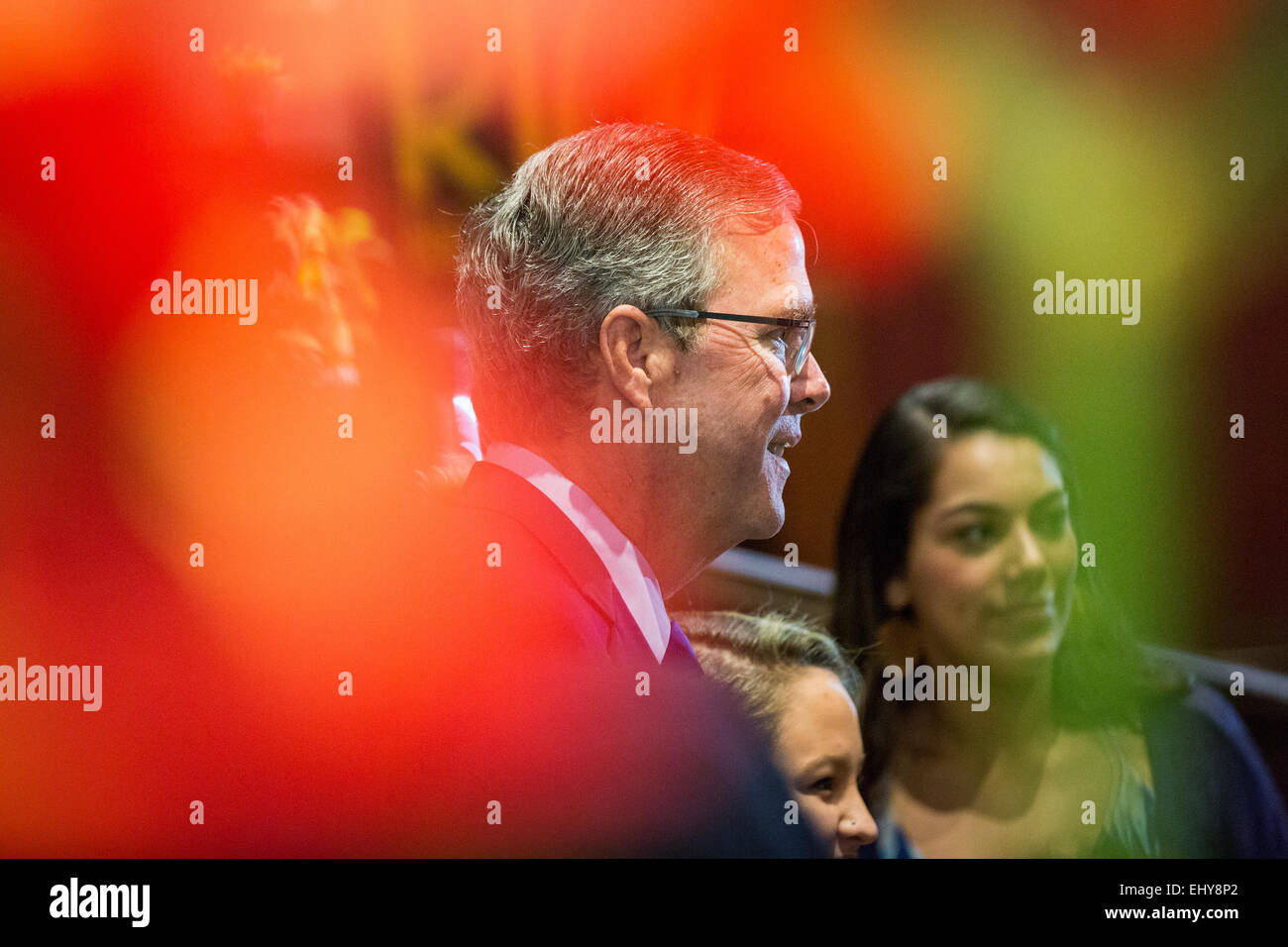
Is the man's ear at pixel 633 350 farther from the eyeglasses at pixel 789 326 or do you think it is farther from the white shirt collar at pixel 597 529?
the white shirt collar at pixel 597 529

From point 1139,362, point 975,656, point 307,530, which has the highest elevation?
point 1139,362

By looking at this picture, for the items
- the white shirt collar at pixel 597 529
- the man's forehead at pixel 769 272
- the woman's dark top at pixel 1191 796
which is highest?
the man's forehead at pixel 769 272

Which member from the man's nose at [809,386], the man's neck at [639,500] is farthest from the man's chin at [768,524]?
the man's nose at [809,386]

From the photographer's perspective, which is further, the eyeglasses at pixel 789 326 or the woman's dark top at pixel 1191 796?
the woman's dark top at pixel 1191 796

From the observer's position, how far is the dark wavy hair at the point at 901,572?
2125 mm

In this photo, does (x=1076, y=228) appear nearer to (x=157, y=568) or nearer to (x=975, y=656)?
(x=975, y=656)

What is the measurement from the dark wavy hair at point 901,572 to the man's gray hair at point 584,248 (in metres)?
0.45

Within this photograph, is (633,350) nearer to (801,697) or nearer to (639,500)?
(639,500)

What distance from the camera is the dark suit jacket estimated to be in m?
2.01

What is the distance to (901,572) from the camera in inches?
83.9

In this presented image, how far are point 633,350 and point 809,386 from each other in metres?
0.35

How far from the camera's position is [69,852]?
2.19 meters
